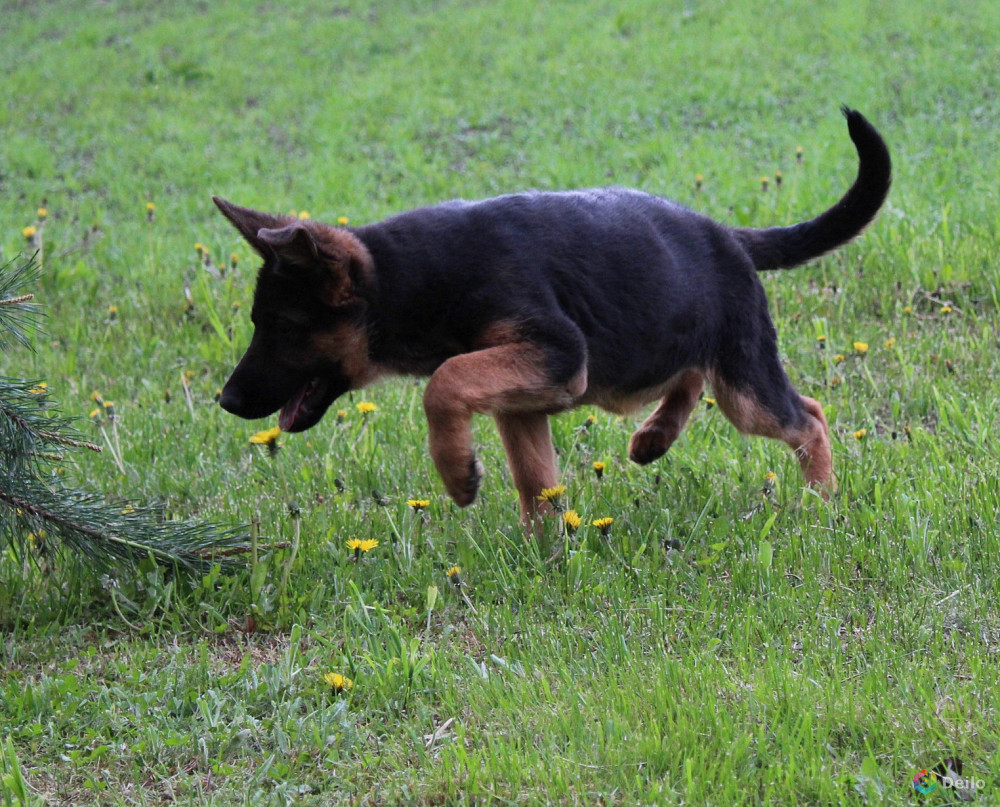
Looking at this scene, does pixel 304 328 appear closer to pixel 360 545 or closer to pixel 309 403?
pixel 309 403

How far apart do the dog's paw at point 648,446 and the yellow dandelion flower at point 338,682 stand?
5.95 ft

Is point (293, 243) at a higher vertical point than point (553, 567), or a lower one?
higher

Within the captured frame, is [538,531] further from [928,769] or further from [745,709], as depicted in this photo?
[928,769]

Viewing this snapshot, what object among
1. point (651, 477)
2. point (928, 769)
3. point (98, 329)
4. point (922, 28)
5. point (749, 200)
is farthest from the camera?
point (922, 28)

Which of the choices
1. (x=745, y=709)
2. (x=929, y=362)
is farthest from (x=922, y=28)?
(x=745, y=709)

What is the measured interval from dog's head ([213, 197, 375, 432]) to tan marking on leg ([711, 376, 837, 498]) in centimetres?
143

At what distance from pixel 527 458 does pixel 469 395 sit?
0.77m

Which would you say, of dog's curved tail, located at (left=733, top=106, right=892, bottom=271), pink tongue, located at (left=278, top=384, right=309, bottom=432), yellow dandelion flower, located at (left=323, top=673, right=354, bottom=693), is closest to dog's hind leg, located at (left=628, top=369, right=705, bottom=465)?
dog's curved tail, located at (left=733, top=106, right=892, bottom=271)

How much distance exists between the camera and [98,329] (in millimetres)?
6656

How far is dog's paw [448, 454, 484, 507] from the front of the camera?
3.56 metres

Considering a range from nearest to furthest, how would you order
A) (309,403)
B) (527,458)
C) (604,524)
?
(604,524), (309,403), (527,458)

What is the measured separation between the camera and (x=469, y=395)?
345 centimetres

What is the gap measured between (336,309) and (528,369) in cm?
66

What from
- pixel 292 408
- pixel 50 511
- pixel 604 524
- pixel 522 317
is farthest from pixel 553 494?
pixel 50 511
